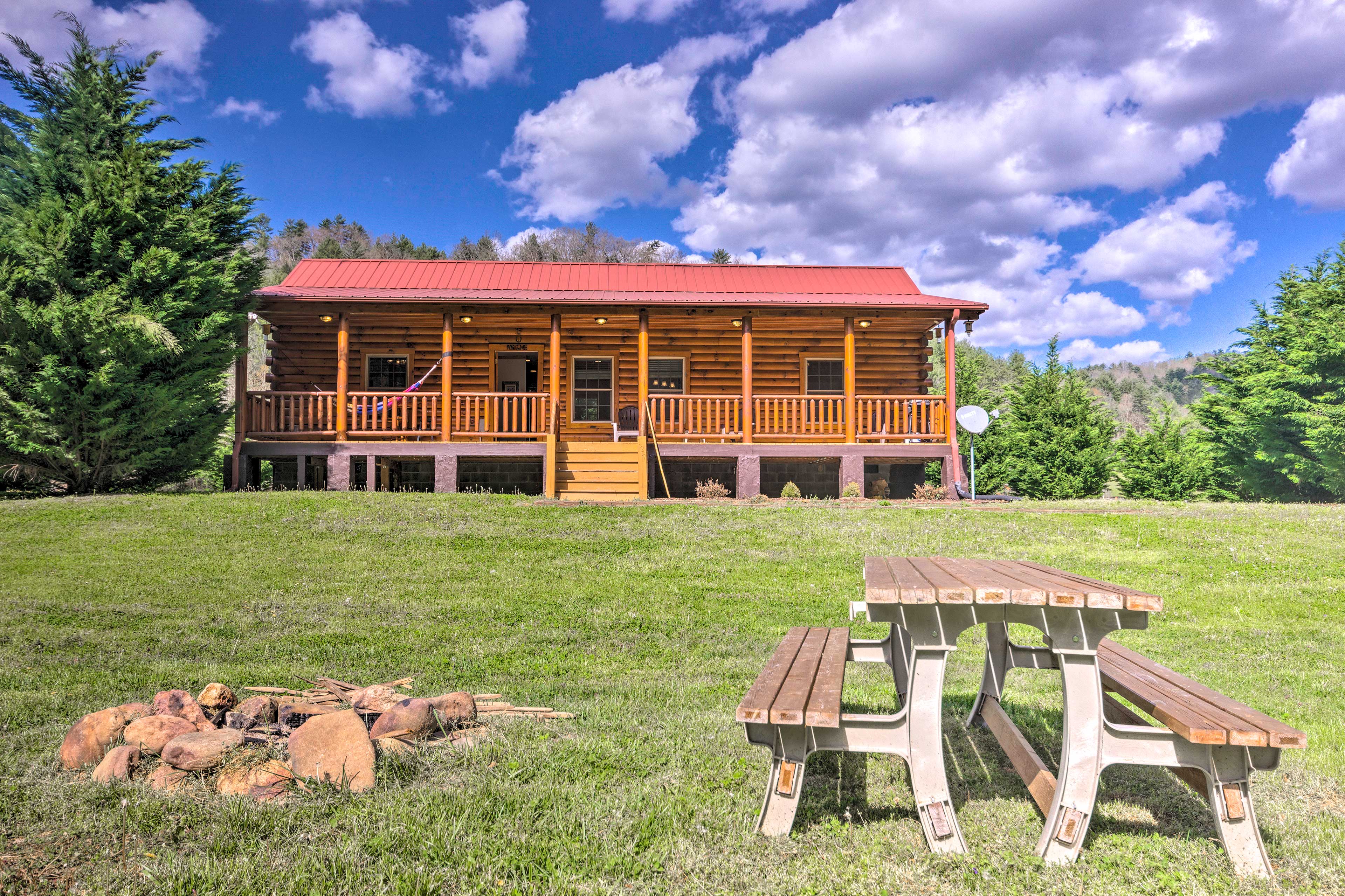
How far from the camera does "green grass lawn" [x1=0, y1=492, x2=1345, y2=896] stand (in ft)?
8.27

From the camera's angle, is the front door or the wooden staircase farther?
the front door

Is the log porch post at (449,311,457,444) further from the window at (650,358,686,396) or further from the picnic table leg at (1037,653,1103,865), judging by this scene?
the picnic table leg at (1037,653,1103,865)

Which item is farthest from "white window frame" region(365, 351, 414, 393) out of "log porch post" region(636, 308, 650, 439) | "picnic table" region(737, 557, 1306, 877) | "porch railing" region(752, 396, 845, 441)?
"picnic table" region(737, 557, 1306, 877)

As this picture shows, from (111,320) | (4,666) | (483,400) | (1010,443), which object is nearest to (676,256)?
(1010,443)

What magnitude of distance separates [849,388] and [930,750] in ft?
38.9

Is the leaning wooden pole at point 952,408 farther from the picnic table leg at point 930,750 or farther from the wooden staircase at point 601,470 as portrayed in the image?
the picnic table leg at point 930,750

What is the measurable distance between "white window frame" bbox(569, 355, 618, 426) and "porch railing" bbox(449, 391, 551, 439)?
8.10ft

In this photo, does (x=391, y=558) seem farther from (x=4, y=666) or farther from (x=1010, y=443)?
(x=1010, y=443)

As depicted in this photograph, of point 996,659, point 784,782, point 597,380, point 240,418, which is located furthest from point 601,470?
point 784,782

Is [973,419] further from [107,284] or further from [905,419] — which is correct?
[107,284]

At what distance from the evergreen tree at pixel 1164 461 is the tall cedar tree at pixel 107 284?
74.5 feet

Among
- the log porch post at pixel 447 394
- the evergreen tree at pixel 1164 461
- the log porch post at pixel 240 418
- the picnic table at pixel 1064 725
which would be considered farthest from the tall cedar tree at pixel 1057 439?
the picnic table at pixel 1064 725

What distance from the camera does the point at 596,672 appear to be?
17.0 ft

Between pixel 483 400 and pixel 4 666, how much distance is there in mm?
10748
